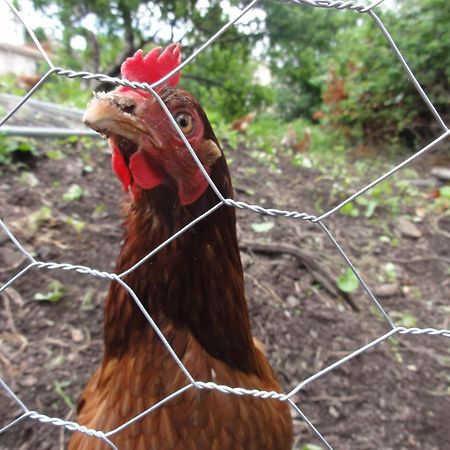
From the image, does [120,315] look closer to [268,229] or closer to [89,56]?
[268,229]

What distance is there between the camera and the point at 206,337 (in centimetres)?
74

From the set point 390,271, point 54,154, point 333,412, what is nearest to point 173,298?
point 333,412

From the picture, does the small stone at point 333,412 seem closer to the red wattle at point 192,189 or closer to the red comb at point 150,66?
the red wattle at point 192,189

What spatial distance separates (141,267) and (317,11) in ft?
14.5

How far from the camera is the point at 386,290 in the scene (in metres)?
1.80

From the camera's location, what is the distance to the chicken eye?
0.64 metres

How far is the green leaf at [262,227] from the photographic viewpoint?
193 centimetres

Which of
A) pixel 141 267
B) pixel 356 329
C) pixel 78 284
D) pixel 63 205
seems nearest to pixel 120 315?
pixel 141 267

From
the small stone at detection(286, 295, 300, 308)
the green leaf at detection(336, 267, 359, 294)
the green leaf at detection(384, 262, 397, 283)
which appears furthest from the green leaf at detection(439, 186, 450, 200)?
the small stone at detection(286, 295, 300, 308)

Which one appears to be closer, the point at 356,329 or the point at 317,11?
the point at 356,329

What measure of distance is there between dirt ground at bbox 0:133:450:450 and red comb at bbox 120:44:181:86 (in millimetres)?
857

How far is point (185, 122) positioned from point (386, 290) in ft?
4.75

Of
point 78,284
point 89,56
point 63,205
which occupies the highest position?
point 89,56

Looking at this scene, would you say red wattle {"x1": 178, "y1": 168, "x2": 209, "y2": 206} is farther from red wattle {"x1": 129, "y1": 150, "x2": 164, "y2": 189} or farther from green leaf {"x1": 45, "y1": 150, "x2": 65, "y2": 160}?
green leaf {"x1": 45, "y1": 150, "x2": 65, "y2": 160}
